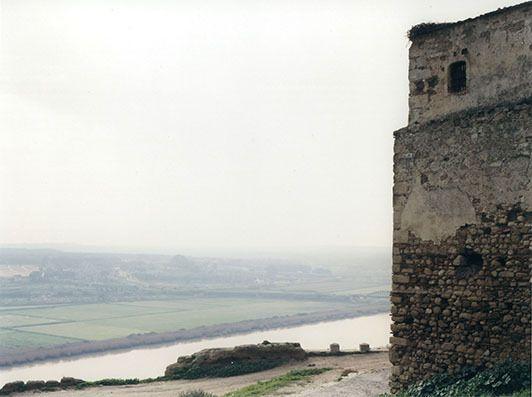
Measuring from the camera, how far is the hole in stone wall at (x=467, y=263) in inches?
320

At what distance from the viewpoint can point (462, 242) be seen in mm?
8258

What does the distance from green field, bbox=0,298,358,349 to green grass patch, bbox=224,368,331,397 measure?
23815 millimetres

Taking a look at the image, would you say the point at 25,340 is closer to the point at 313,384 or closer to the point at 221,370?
the point at 221,370

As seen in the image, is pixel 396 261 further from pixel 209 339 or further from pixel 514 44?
pixel 209 339

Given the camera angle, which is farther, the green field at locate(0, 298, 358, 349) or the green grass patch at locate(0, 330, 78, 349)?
the green field at locate(0, 298, 358, 349)

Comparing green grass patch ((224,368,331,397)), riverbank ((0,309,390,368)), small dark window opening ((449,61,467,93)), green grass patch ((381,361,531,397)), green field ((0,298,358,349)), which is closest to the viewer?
green grass patch ((381,361,531,397))

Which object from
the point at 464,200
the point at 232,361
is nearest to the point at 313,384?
the point at 232,361

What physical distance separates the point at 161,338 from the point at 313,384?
27432 mm

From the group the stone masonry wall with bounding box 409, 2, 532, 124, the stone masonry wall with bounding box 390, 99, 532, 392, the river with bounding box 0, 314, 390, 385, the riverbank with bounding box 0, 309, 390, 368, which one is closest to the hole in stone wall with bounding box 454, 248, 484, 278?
the stone masonry wall with bounding box 390, 99, 532, 392

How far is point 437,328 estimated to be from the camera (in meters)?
8.48

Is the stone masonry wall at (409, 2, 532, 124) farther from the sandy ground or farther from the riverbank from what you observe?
the riverbank

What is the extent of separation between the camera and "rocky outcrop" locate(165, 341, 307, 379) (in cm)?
1484

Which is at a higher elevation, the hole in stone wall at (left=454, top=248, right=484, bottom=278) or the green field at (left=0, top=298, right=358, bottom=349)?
the hole in stone wall at (left=454, top=248, right=484, bottom=278)

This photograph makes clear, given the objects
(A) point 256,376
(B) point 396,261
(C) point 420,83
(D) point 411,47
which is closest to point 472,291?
(B) point 396,261
